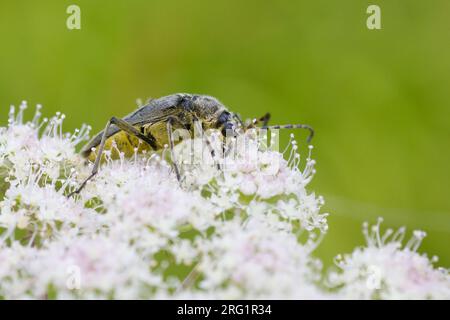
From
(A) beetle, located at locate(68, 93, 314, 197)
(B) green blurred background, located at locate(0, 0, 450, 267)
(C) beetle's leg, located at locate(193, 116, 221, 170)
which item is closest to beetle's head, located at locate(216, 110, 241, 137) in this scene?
(A) beetle, located at locate(68, 93, 314, 197)

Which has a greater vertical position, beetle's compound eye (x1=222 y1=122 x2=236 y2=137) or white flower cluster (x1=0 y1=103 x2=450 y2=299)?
beetle's compound eye (x1=222 y1=122 x2=236 y2=137)

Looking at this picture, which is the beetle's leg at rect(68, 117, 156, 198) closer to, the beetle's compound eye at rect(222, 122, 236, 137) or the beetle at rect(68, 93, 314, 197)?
the beetle at rect(68, 93, 314, 197)

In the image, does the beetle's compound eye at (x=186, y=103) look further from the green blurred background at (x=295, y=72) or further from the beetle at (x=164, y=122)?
the green blurred background at (x=295, y=72)
